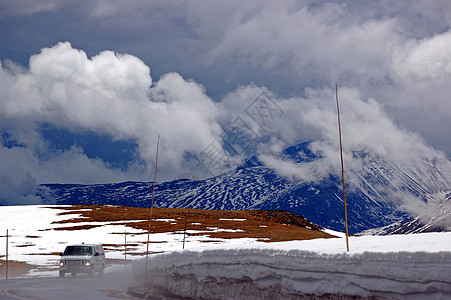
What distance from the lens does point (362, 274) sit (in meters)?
11.2

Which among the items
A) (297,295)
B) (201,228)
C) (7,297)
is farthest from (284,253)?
(201,228)

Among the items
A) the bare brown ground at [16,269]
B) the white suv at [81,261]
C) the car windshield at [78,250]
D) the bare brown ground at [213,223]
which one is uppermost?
the bare brown ground at [213,223]

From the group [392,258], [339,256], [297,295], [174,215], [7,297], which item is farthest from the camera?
[174,215]

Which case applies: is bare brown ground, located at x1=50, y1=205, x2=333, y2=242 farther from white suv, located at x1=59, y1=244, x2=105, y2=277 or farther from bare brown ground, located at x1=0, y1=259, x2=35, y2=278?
white suv, located at x1=59, y1=244, x2=105, y2=277

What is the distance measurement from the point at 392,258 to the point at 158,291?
34.5ft

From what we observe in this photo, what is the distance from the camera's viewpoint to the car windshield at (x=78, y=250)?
109 ft

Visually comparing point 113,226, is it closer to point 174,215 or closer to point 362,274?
point 174,215

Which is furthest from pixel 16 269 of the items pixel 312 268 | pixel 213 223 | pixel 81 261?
pixel 213 223

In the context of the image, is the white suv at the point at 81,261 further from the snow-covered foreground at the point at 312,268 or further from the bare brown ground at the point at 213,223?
the bare brown ground at the point at 213,223

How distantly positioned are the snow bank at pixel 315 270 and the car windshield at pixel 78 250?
16033mm

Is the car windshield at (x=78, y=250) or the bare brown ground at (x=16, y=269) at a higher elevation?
the car windshield at (x=78, y=250)

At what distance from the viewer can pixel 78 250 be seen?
3350 cm

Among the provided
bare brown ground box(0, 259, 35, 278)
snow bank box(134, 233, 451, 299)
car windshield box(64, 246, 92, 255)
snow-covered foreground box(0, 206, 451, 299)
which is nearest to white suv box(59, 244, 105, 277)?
car windshield box(64, 246, 92, 255)

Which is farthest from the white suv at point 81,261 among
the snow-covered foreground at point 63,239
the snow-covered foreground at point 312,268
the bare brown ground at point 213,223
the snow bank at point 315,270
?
the bare brown ground at point 213,223
